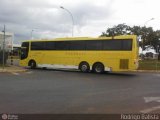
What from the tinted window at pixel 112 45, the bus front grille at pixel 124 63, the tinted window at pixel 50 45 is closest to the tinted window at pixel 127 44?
the tinted window at pixel 112 45

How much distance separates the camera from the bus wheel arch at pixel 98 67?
30.5m

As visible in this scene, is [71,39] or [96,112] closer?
[96,112]

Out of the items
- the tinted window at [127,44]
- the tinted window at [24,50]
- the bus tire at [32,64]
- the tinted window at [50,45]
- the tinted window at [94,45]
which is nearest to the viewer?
the tinted window at [127,44]

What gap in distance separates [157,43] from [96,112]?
3688 inches

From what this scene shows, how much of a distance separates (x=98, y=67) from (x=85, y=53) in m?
1.78

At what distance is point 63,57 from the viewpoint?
3341 cm

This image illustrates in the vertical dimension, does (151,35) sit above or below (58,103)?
above

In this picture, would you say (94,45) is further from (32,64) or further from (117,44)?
(32,64)

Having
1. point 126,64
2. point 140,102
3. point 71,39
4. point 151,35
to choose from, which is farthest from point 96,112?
point 151,35

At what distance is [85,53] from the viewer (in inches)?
1246

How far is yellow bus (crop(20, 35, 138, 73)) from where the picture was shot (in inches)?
1139

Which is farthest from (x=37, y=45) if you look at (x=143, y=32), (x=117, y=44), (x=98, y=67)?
(x=143, y=32)

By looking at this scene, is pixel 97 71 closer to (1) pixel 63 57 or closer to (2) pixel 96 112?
(1) pixel 63 57

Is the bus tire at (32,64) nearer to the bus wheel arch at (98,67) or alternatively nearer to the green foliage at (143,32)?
the bus wheel arch at (98,67)
